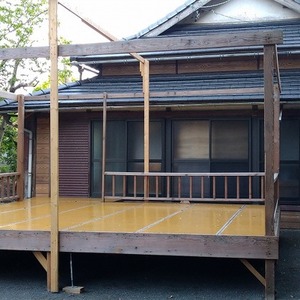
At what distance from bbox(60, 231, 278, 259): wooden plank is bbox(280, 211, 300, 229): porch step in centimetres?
514

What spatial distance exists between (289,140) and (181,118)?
2294 mm

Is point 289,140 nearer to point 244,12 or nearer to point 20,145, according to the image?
point 244,12

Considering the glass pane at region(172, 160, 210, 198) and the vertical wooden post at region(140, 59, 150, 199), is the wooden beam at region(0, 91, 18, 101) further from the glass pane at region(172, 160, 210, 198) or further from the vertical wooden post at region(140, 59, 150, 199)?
the glass pane at region(172, 160, 210, 198)

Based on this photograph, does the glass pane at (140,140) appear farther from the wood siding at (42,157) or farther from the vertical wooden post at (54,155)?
the vertical wooden post at (54,155)

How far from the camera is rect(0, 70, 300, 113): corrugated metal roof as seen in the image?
991cm

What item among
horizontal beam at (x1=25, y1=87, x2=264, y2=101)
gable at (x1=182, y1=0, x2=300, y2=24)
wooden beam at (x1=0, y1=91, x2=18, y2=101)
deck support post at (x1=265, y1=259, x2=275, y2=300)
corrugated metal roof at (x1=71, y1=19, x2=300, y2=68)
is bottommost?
deck support post at (x1=265, y1=259, x2=275, y2=300)

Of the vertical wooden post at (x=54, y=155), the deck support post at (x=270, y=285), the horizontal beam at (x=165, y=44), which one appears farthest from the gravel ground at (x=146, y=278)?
the horizontal beam at (x=165, y=44)

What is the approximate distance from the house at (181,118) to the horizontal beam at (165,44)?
Result: 12.8 feet

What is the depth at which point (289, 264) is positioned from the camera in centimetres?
702

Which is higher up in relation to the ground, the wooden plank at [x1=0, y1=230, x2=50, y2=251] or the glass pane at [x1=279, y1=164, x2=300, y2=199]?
the glass pane at [x1=279, y1=164, x2=300, y2=199]

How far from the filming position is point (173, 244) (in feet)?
18.2

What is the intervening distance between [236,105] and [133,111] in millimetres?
2306

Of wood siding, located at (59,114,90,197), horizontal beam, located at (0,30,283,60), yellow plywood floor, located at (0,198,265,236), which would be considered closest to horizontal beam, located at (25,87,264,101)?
wood siding, located at (59,114,90,197)

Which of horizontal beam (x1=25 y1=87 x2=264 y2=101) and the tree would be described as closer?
horizontal beam (x1=25 y1=87 x2=264 y2=101)
